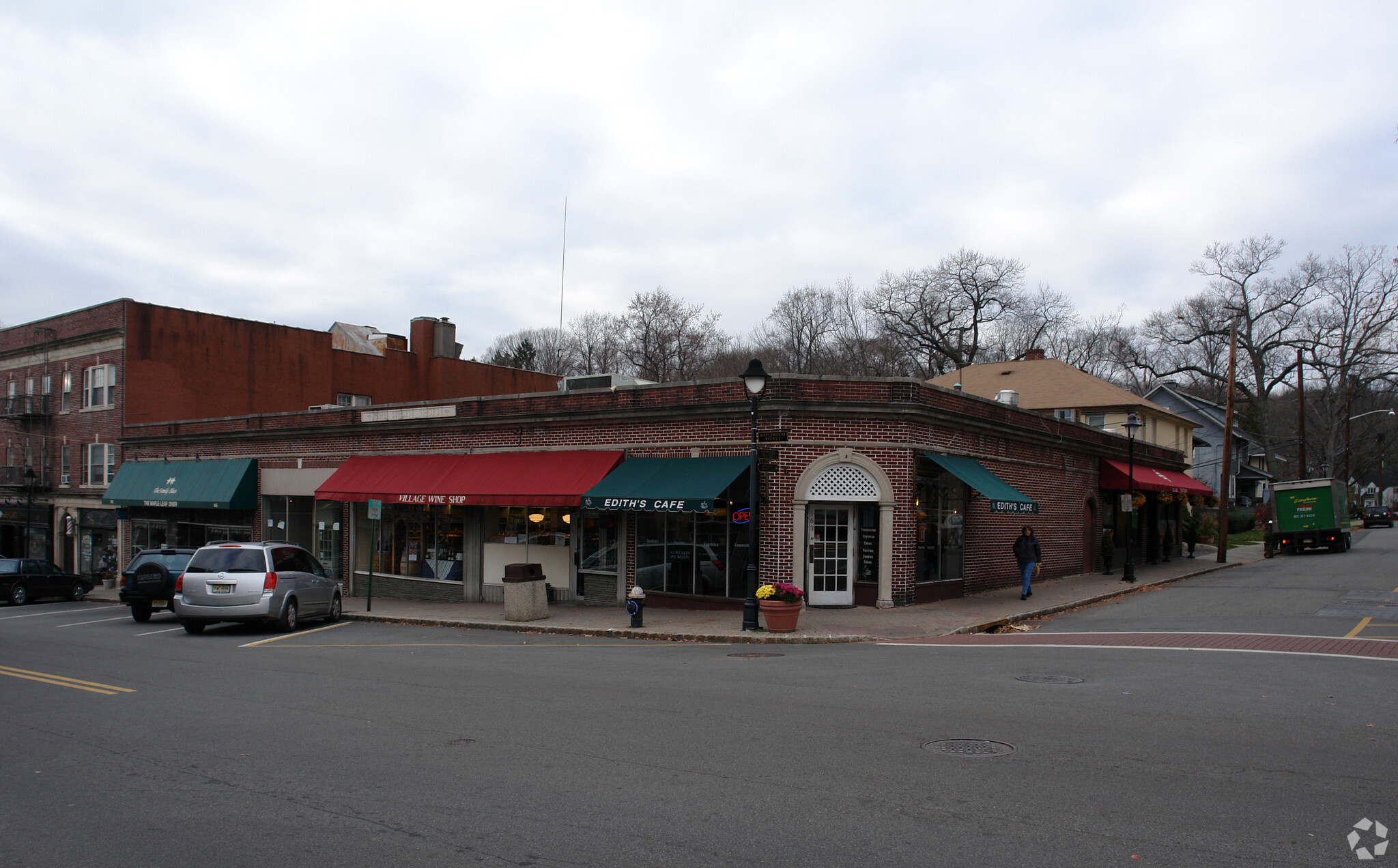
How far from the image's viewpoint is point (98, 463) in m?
38.0

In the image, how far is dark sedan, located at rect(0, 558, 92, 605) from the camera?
2902 centimetres

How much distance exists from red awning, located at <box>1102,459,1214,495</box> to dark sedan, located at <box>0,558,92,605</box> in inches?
1324

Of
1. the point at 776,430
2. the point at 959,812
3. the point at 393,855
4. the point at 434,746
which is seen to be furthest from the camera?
the point at 776,430

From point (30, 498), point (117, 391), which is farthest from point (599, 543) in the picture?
point (30, 498)

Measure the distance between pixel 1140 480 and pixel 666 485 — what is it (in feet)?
59.3

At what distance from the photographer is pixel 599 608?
68.0 feet

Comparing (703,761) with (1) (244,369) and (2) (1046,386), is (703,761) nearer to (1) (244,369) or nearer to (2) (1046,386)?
(2) (1046,386)

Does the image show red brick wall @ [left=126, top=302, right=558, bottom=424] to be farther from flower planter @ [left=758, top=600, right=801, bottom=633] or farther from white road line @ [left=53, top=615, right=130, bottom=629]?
flower planter @ [left=758, top=600, right=801, bottom=633]

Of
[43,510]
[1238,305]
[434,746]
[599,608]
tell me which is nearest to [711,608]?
[599,608]

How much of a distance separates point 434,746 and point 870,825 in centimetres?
388

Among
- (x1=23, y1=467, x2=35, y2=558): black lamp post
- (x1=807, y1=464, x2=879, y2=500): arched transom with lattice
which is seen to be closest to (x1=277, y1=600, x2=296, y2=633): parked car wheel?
(x1=807, y1=464, x2=879, y2=500): arched transom with lattice

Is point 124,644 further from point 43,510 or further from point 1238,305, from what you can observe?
point 1238,305

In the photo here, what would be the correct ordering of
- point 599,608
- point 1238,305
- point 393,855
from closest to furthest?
point 393,855 < point 599,608 < point 1238,305

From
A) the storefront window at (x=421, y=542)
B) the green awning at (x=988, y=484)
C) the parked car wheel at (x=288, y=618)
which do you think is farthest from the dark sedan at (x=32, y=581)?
the green awning at (x=988, y=484)
